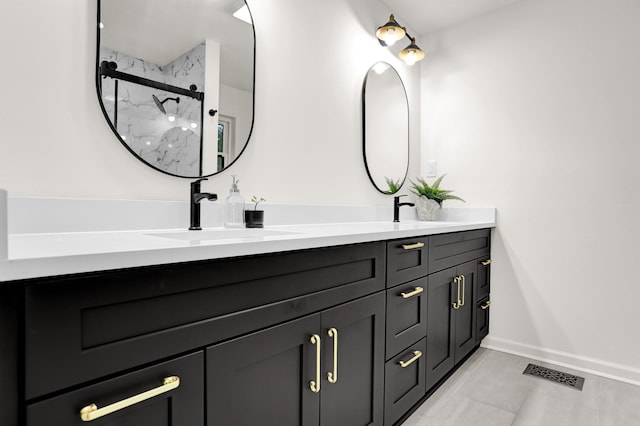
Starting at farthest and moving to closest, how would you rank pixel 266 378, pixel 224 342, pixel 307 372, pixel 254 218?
1. pixel 254 218
2. pixel 307 372
3. pixel 266 378
4. pixel 224 342

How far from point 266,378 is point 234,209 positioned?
0.74 m

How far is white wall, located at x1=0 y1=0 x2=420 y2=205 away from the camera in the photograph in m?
1.03

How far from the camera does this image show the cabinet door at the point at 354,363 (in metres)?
1.11

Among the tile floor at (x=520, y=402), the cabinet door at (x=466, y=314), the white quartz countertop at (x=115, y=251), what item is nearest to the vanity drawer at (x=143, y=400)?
the white quartz countertop at (x=115, y=251)

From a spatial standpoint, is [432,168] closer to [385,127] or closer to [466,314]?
[385,127]

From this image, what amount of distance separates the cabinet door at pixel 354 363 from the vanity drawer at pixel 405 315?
0.07 m

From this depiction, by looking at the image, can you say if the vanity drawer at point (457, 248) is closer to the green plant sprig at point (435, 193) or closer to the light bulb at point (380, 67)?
the green plant sprig at point (435, 193)

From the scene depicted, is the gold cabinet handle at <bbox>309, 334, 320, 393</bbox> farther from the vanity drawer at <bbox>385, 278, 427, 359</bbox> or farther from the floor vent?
the floor vent

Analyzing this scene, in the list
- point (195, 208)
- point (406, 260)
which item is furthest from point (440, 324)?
point (195, 208)

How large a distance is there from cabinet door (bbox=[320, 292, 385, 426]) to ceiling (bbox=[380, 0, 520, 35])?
2.10 metres

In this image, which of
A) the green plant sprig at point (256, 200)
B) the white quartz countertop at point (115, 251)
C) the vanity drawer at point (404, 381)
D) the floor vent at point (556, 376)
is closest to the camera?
the white quartz countertop at point (115, 251)

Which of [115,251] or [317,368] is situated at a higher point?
[115,251]

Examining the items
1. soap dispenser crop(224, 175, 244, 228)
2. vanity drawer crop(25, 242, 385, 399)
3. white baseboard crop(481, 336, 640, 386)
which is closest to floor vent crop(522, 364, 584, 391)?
white baseboard crop(481, 336, 640, 386)

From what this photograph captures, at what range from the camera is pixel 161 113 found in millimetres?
1317
